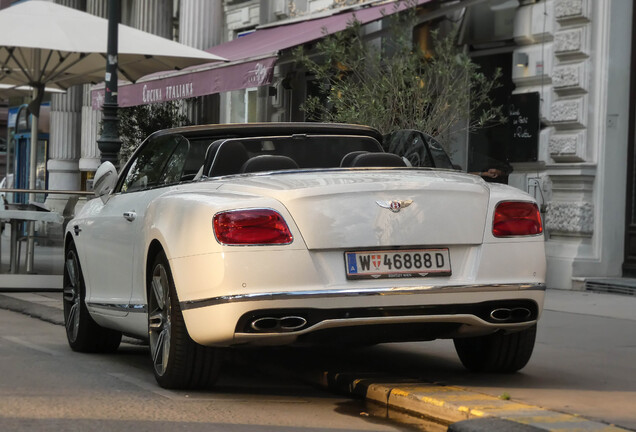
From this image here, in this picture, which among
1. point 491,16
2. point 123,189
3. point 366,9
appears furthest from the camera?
point 366,9

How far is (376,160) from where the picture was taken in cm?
792

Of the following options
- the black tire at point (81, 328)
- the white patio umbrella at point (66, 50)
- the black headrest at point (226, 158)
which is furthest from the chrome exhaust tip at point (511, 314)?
the white patio umbrella at point (66, 50)

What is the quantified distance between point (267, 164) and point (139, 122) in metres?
15.5

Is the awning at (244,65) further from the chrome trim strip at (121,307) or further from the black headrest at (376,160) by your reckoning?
the black headrest at (376,160)

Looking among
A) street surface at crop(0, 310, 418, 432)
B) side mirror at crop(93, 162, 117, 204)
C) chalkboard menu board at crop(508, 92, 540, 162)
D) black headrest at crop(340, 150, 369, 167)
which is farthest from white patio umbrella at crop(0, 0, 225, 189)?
black headrest at crop(340, 150, 369, 167)

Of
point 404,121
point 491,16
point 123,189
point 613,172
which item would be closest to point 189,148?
point 123,189

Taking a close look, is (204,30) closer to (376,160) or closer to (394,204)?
(376,160)

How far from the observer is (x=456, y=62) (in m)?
15.3

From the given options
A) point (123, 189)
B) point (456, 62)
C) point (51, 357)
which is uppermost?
point (456, 62)

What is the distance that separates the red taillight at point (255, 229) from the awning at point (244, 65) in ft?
32.4

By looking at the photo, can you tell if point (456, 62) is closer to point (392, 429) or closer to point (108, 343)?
point (108, 343)

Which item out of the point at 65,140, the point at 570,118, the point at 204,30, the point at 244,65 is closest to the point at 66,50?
the point at 244,65

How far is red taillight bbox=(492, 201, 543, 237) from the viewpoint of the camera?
23.7 ft

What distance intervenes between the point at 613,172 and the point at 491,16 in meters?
3.03
